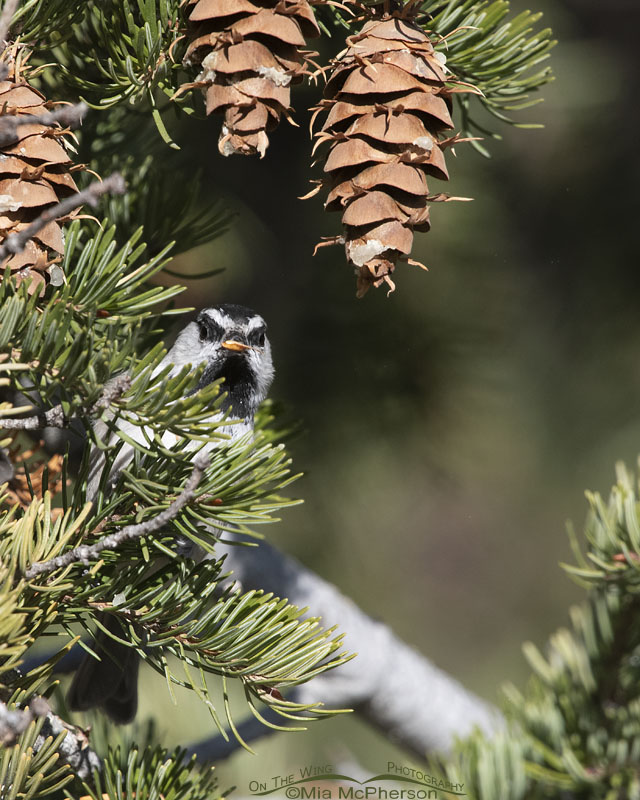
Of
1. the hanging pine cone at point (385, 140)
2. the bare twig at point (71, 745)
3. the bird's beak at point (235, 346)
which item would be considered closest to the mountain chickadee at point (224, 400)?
the bird's beak at point (235, 346)

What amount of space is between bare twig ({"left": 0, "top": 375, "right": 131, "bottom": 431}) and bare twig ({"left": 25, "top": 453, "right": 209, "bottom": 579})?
0.38 ft

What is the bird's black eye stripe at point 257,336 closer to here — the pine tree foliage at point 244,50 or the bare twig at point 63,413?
the pine tree foliage at point 244,50

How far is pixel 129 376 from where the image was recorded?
3.07 ft

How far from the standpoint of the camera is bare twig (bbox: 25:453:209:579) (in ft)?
3.04

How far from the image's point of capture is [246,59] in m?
1.04

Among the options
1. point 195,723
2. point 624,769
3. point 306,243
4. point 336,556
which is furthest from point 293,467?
point 624,769

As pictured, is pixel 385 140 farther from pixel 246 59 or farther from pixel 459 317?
pixel 459 317

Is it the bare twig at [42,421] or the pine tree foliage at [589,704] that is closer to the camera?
the bare twig at [42,421]

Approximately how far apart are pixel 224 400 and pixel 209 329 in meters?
0.29

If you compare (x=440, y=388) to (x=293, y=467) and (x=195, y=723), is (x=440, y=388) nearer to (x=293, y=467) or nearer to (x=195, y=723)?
(x=293, y=467)

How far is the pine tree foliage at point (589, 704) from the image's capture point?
3.76ft

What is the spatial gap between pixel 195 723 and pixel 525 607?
2.45 metres

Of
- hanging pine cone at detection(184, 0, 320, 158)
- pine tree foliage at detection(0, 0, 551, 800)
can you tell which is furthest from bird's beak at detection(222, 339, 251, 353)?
hanging pine cone at detection(184, 0, 320, 158)

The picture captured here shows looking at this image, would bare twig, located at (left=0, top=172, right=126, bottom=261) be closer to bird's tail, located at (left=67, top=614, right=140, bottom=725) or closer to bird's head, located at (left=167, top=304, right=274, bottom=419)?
bird's head, located at (left=167, top=304, right=274, bottom=419)
